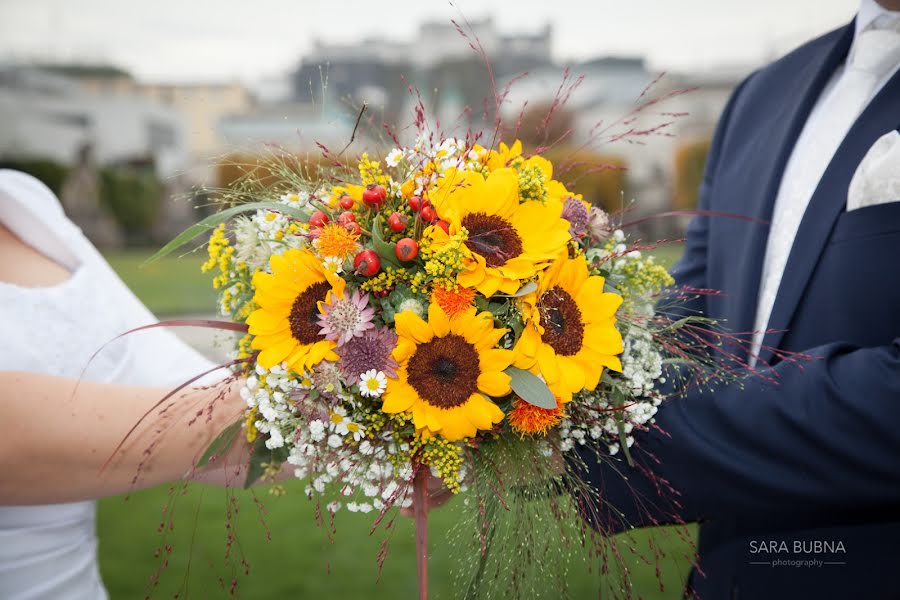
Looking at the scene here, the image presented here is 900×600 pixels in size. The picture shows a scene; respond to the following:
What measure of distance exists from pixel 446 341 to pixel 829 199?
1.07m

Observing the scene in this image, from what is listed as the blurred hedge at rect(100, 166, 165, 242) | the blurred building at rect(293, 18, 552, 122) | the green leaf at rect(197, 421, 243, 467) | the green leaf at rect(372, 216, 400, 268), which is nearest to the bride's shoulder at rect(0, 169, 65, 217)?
the green leaf at rect(197, 421, 243, 467)

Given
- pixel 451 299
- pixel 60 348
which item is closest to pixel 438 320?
pixel 451 299

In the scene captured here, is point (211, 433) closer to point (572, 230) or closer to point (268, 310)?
point (268, 310)

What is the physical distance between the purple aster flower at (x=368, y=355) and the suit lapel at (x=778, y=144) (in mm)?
1110

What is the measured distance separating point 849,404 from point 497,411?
776mm

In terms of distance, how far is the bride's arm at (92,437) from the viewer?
149cm

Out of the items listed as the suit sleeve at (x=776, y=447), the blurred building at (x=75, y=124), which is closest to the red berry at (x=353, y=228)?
the suit sleeve at (x=776, y=447)

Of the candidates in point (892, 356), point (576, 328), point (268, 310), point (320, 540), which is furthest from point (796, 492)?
point (320, 540)

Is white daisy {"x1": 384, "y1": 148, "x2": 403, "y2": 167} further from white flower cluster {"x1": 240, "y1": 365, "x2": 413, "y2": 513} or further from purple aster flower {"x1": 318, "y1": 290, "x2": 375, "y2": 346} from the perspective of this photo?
white flower cluster {"x1": 240, "y1": 365, "x2": 413, "y2": 513}

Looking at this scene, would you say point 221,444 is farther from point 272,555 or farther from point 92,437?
point 272,555

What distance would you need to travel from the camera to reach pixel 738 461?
1.49 m

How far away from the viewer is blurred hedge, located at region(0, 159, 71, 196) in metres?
25.2

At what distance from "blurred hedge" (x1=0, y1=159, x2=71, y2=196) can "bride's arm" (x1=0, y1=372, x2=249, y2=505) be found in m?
27.3

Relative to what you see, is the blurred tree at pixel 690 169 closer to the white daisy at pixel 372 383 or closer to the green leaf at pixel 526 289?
the green leaf at pixel 526 289
